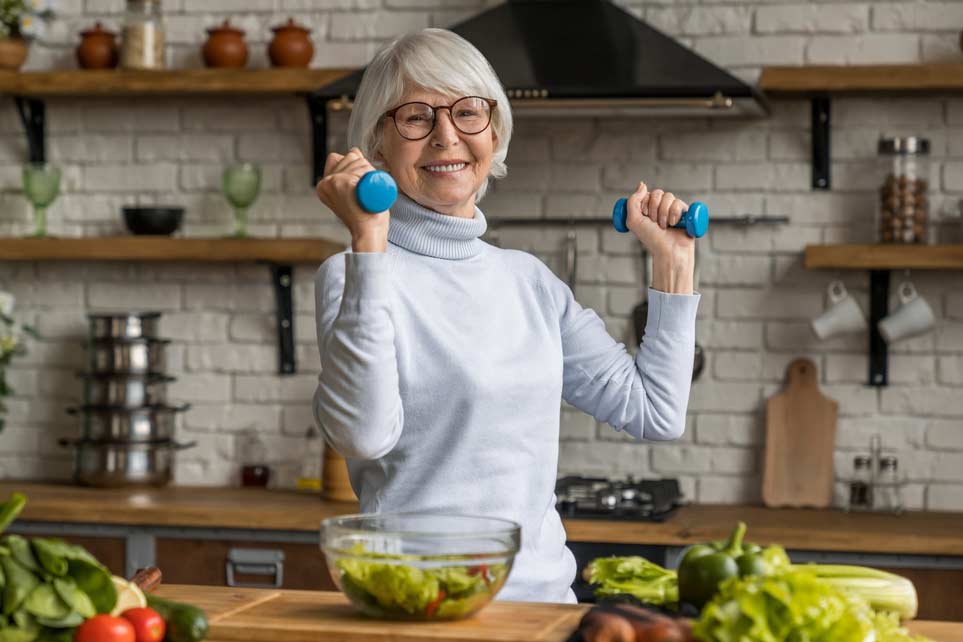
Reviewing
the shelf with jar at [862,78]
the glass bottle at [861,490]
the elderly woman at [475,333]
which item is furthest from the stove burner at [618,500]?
the elderly woman at [475,333]

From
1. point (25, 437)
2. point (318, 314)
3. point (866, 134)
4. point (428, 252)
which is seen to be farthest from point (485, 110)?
point (25, 437)

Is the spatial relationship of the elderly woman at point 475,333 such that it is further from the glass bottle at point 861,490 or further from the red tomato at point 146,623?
the glass bottle at point 861,490

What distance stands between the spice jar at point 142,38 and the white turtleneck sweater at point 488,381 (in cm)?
220

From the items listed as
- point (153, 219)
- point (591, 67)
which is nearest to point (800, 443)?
point (591, 67)

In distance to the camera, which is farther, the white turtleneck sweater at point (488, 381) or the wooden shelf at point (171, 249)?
the wooden shelf at point (171, 249)

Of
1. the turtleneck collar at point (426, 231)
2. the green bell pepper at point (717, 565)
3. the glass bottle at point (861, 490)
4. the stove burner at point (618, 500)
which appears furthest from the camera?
the glass bottle at point (861, 490)

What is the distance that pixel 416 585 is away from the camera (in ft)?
4.72

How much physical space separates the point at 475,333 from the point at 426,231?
0.57 feet

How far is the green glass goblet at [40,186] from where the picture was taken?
3.96 meters

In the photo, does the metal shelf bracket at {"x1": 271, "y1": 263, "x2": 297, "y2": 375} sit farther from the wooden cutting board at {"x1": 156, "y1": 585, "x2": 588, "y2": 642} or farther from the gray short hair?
the wooden cutting board at {"x1": 156, "y1": 585, "x2": 588, "y2": 642}

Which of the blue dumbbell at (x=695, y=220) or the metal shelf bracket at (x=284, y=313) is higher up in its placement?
the blue dumbbell at (x=695, y=220)

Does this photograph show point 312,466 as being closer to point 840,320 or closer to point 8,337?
point 8,337

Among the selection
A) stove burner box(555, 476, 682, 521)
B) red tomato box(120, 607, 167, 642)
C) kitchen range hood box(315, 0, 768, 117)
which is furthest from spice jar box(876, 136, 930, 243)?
red tomato box(120, 607, 167, 642)

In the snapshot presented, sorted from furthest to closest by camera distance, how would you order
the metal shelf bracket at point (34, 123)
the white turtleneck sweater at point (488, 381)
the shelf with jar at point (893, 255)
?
the metal shelf bracket at point (34, 123) → the shelf with jar at point (893, 255) → the white turtleneck sweater at point (488, 381)
